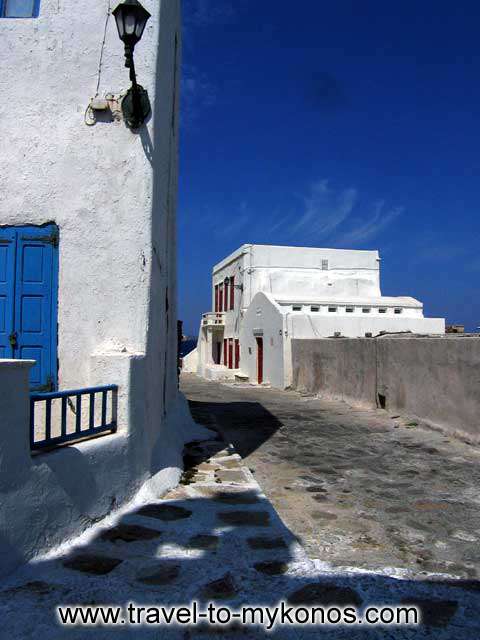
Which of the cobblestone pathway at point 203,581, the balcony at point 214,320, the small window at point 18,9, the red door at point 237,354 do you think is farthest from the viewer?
the balcony at point 214,320

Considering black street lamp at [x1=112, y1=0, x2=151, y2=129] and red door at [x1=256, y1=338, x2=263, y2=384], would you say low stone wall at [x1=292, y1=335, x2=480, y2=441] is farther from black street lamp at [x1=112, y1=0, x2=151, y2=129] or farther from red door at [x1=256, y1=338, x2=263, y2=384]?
red door at [x1=256, y1=338, x2=263, y2=384]

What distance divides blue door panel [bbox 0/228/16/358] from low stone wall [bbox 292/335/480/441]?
6.40 meters

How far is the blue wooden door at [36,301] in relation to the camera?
16.1ft

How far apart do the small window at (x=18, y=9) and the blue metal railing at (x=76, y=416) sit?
378 centimetres

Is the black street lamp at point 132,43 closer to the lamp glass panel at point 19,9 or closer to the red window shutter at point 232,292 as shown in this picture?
the lamp glass panel at point 19,9

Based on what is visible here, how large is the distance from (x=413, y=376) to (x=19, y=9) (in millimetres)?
8322

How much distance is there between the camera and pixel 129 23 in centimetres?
418

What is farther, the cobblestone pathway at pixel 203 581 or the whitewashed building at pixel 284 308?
the whitewashed building at pixel 284 308

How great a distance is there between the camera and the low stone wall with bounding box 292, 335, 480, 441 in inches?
319

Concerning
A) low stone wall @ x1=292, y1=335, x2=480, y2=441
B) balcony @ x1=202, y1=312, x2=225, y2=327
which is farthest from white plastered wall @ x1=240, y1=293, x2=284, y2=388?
balcony @ x1=202, y1=312, x2=225, y2=327

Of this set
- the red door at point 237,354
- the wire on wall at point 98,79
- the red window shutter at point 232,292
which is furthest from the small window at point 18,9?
the red window shutter at point 232,292

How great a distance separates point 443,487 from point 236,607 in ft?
11.8

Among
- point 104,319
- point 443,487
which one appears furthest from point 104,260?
point 443,487

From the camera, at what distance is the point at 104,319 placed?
4828 millimetres
